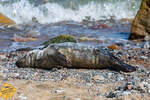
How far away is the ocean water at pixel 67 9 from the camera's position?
17484mm

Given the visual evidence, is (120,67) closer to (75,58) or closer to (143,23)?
(75,58)

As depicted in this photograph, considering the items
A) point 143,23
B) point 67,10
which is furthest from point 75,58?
point 67,10

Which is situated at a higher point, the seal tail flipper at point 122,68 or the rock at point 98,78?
the seal tail flipper at point 122,68

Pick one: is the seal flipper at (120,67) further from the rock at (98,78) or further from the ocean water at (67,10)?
the ocean water at (67,10)

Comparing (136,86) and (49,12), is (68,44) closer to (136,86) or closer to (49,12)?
(136,86)

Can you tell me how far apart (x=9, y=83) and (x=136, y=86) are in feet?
6.54

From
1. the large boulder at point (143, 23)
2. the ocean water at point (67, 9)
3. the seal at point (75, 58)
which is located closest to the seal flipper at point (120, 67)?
the seal at point (75, 58)

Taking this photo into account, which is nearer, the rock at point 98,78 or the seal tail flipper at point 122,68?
the rock at point 98,78

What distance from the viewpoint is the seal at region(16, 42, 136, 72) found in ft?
17.4

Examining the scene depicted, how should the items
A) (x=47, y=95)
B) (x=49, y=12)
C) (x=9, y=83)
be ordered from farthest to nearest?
(x=49, y=12) → (x=9, y=83) → (x=47, y=95)

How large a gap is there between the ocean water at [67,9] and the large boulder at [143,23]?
7589mm

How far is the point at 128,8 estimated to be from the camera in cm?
1905

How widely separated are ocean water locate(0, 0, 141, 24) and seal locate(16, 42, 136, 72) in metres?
11.5

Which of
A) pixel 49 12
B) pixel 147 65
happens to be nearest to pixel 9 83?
pixel 147 65
